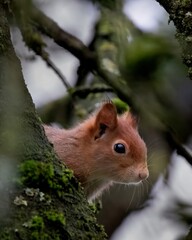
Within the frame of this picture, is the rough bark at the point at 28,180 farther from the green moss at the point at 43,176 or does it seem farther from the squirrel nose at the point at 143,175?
the squirrel nose at the point at 143,175

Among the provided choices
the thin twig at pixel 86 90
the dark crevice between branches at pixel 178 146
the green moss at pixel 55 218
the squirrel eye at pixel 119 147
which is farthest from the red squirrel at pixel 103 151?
the green moss at pixel 55 218

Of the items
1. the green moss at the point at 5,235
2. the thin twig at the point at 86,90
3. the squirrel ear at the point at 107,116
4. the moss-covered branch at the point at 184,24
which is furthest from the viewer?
the thin twig at the point at 86,90

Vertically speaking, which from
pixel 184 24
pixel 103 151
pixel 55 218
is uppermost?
pixel 184 24

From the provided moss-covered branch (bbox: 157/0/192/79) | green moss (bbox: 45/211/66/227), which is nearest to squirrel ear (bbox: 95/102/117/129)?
moss-covered branch (bbox: 157/0/192/79)

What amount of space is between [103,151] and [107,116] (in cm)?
22

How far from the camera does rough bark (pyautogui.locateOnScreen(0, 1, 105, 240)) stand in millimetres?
1642

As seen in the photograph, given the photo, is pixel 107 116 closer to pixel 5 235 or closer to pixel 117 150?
pixel 117 150

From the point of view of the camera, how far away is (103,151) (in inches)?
139

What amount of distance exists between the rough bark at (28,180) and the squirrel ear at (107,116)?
55.9 inches

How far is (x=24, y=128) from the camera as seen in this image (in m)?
1.85

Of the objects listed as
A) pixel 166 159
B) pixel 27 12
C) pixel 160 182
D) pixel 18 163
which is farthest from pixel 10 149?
pixel 160 182

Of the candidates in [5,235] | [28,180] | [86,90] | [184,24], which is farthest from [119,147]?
[5,235]

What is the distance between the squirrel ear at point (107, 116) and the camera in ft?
11.0

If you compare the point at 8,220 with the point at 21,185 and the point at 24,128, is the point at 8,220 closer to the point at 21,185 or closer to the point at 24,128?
the point at 21,185
